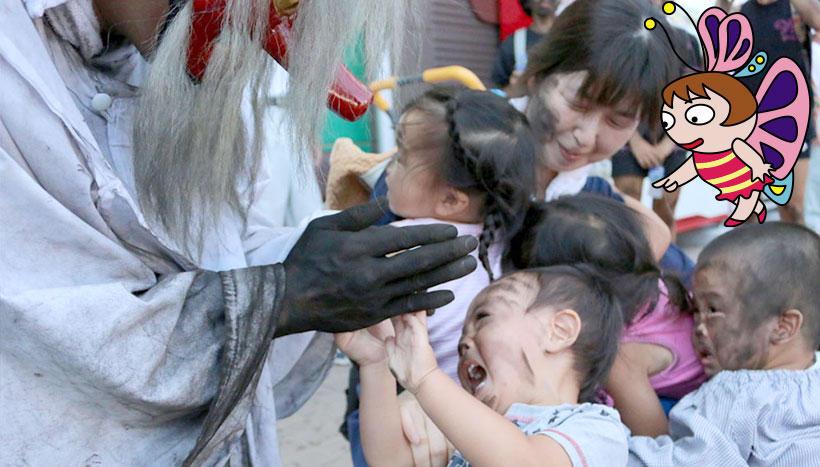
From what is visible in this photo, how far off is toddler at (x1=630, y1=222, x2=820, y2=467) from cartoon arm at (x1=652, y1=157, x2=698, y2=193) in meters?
0.26

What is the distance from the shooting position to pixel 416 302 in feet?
3.88

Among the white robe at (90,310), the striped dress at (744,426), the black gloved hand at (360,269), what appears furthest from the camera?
the striped dress at (744,426)

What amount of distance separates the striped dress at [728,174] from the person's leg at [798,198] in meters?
2.62

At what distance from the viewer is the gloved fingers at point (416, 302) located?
1.17 meters

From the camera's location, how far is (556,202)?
1685mm

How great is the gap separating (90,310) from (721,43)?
1.40 m

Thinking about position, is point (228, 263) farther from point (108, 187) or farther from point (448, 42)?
point (448, 42)

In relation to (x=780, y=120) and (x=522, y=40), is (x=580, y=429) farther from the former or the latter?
(x=522, y=40)

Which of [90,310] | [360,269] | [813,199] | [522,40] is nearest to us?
[90,310]

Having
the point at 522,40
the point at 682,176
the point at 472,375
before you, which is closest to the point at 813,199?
the point at 522,40

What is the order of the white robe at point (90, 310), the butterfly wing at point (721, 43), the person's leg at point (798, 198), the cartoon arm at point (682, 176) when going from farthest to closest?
1. the person's leg at point (798, 198)
2. the cartoon arm at point (682, 176)
3. the butterfly wing at point (721, 43)
4. the white robe at point (90, 310)

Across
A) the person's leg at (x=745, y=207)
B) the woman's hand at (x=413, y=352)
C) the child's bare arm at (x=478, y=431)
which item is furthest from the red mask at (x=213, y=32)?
the person's leg at (x=745, y=207)

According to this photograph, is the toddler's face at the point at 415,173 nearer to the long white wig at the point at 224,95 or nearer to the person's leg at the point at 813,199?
the long white wig at the point at 224,95

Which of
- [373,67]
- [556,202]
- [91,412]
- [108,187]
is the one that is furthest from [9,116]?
[556,202]
